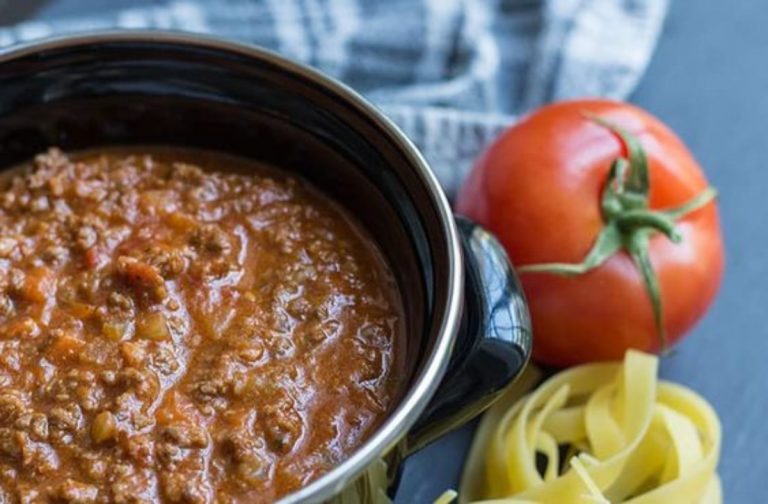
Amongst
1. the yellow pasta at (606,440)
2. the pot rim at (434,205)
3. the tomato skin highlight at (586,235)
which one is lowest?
the yellow pasta at (606,440)

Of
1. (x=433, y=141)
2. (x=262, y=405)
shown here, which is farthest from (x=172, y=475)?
(x=433, y=141)

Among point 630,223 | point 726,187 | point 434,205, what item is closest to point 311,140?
point 434,205

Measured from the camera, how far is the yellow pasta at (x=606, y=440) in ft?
6.70

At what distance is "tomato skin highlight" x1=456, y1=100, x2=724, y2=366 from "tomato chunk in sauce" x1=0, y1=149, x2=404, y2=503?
0.34 m

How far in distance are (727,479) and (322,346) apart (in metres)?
0.81

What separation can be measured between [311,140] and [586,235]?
0.49 meters

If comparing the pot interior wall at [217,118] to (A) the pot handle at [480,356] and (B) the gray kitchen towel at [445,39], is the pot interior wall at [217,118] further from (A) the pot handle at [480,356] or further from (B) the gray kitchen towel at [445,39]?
(B) the gray kitchen towel at [445,39]

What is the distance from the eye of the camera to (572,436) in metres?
2.18

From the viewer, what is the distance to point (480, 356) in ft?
5.66

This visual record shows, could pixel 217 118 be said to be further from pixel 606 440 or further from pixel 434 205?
pixel 606 440

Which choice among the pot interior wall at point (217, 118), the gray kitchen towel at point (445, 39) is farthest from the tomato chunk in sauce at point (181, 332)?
the gray kitchen towel at point (445, 39)

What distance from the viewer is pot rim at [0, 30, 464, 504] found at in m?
1.53

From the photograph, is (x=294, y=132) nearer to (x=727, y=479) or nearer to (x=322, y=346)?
(x=322, y=346)

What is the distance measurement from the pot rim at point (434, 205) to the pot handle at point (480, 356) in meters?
0.06
